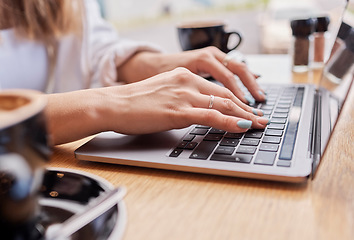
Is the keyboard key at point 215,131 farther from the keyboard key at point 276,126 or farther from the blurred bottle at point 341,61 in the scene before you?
the blurred bottle at point 341,61

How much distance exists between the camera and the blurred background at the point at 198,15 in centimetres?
243

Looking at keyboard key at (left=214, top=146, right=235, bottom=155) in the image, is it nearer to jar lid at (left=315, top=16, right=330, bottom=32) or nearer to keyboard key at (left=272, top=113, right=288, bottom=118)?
keyboard key at (left=272, top=113, right=288, bottom=118)

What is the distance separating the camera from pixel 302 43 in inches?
38.4

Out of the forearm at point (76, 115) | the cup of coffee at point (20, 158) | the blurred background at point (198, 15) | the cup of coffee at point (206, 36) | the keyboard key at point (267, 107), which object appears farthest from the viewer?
the blurred background at point (198, 15)

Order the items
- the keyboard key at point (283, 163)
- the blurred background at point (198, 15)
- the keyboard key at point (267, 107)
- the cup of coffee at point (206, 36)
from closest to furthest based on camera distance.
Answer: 1. the keyboard key at point (283, 163)
2. the keyboard key at point (267, 107)
3. the cup of coffee at point (206, 36)
4. the blurred background at point (198, 15)

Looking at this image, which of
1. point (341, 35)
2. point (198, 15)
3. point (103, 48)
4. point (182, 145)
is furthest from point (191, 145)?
point (198, 15)

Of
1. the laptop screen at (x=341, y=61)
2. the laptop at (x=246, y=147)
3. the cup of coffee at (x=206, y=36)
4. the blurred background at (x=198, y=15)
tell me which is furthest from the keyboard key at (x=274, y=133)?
→ the blurred background at (x=198, y=15)

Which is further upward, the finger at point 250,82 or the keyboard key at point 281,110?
the finger at point 250,82

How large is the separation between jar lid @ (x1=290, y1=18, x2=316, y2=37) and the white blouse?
1.25 feet

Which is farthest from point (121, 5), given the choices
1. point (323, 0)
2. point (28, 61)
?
point (28, 61)

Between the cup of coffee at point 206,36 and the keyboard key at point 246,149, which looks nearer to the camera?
the keyboard key at point 246,149

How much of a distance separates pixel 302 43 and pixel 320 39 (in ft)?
0.17

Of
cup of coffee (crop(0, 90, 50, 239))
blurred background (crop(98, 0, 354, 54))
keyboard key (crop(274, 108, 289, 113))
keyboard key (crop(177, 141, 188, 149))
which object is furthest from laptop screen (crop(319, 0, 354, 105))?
blurred background (crop(98, 0, 354, 54))

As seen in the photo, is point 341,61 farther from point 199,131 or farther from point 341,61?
point 199,131
